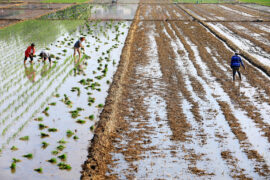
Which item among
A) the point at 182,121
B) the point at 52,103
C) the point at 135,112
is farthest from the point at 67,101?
the point at 182,121

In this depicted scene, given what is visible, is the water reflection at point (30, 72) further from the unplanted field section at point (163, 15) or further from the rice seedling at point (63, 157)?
the unplanted field section at point (163, 15)

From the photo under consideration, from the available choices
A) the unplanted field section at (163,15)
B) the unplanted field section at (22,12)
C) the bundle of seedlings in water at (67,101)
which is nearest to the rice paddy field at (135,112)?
the bundle of seedlings in water at (67,101)

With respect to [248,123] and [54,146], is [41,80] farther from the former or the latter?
[248,123]

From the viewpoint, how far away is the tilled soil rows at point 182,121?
8.71 metres

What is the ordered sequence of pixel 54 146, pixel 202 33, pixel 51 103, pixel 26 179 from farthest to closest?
pixel 202 33 → pixel 51 103 → pixel 54 146 → pixel 26 179

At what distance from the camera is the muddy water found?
898 centimetres

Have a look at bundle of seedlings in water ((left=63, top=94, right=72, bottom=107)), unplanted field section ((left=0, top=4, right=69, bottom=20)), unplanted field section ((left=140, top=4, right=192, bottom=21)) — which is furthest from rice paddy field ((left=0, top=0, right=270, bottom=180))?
unplanted field section ((left=0, top=4, right=69, bottom=20))

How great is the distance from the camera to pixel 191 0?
6994 centimetres

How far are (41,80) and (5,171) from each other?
766 cm

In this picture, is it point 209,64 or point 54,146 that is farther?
point 209,64

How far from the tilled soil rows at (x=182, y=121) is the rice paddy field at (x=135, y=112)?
0.10 ft

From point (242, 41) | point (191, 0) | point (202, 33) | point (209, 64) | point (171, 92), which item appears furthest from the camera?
point (191, 0)

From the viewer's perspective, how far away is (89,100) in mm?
13312

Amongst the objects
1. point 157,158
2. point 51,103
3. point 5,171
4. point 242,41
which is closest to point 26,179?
point 5,171
